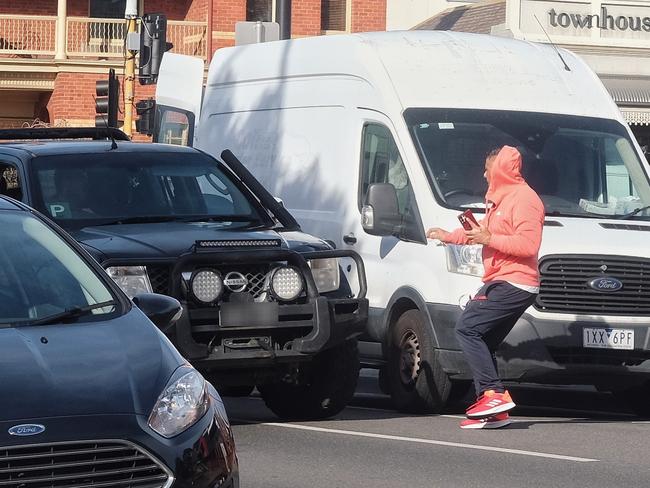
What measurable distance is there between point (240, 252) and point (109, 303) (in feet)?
10.5

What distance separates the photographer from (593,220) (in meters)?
11.6

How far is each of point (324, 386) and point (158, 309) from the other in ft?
12.6

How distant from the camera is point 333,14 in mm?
39438

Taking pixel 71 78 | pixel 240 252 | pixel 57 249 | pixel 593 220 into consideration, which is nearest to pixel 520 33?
pixel 71 78

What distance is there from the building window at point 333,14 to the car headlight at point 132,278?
99.1 feet

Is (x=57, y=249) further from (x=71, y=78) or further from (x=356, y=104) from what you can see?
(x=71, y=78)

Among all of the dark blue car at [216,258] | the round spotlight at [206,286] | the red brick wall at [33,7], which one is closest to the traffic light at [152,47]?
the red brick wall at [33,7]

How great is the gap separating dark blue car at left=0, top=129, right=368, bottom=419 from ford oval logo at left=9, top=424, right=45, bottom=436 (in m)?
3.89

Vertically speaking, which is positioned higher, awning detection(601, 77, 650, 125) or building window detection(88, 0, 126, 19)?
building window detection(88, 0, 126, 19)

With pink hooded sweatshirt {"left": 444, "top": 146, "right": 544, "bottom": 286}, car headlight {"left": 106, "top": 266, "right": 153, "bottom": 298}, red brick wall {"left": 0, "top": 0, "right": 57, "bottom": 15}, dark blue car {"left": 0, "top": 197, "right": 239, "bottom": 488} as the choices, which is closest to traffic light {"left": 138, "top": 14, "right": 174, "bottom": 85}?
red brick wall {"left": 0, "top": 0, "right": 57, "bottom": 15}

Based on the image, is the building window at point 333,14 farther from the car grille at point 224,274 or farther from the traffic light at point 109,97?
the car grille at point 224,274

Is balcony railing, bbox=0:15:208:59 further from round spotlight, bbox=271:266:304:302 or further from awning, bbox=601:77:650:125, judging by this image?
round spotlight, bbox=271:266:304:302

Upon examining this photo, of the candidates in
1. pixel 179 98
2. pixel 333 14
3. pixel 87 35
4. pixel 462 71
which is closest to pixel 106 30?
pixel 87 35

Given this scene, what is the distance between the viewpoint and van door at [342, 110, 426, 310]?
38.5 feet
